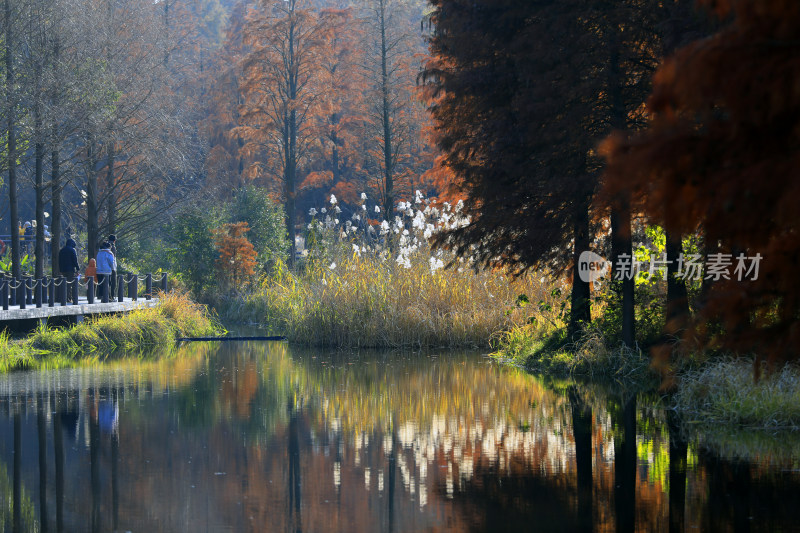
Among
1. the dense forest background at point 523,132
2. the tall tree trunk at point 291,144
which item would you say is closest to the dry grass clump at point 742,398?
the dense forest background at point 523,132

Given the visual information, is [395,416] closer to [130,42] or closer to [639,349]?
[639,349]

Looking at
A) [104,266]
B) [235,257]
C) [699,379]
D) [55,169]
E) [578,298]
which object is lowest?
[699,379]

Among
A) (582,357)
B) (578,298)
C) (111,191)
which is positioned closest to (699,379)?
(582,357)

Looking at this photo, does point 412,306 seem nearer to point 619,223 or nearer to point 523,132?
point 619,223

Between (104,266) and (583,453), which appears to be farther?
(104,266)

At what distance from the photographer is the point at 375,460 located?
9.55 meters

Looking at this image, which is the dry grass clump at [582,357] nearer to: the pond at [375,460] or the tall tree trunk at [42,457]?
the pond at [375,460]

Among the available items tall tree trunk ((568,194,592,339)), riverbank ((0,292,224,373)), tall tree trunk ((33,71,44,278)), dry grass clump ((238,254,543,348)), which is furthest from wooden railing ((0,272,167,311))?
tall tree trunk ((568,194,592,339))

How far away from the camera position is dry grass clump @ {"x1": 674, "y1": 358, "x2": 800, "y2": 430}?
10.9 metres

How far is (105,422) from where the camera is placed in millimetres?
12078

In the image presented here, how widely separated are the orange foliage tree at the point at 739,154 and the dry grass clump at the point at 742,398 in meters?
6.05

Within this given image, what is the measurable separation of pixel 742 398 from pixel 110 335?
15.7 meters

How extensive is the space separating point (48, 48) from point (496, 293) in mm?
13900

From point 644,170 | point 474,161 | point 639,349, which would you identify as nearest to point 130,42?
point 474,161
